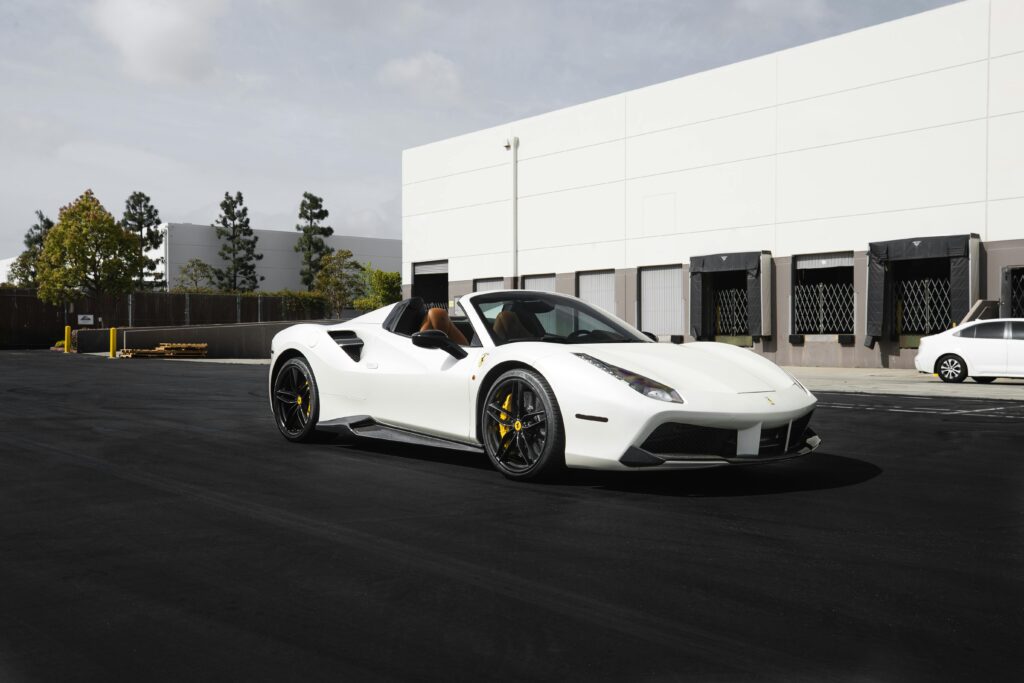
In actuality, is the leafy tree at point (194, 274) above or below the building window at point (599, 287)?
above

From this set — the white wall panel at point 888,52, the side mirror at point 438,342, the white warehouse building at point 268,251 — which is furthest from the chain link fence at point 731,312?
the white warehouse building at point 268,251

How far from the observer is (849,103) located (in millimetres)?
23938

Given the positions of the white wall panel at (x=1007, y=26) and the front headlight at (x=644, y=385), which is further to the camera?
the white wall panel at (x=1007, y=26)

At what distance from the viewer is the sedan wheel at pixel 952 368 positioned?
17594 mm

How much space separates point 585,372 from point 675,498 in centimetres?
90

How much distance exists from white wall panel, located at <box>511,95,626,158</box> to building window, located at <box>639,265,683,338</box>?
4516mm

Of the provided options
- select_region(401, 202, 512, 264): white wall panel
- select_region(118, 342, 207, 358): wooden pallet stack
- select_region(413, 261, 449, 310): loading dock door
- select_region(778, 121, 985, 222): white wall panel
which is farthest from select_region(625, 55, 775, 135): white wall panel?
select_region(118, 342, 207, 358): wooden pallet stack

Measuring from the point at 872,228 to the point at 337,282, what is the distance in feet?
171

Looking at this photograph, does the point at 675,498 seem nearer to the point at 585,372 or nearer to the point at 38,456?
the point at 585,372

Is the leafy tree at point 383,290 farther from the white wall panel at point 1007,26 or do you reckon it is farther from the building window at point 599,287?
the white wall panel at point 1007,26

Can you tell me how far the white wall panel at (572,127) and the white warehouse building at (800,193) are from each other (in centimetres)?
6

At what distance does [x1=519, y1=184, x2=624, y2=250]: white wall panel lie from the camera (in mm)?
29673

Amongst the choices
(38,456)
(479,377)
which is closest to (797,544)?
(479,377)

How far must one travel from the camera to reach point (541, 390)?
5.68 meters
